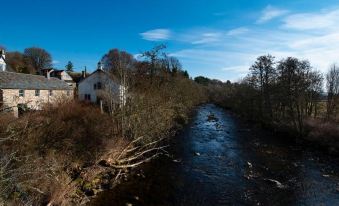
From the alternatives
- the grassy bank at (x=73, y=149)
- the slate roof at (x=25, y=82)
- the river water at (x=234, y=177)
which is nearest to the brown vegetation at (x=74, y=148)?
the grassy bank at (x=73, y=149)

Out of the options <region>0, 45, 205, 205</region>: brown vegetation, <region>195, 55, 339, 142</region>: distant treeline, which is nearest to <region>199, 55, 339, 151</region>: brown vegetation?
<region>195, 55, 339, 142</region>: distant treeline

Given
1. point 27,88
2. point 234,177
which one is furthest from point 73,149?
point 27,88

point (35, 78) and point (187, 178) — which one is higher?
point (35, 78)

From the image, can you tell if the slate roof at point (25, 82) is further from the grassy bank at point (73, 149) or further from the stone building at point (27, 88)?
the grassy bank at point (73, 149)

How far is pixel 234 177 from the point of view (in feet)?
57.2

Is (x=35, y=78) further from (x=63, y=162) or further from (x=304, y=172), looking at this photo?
(x=304, y=172)

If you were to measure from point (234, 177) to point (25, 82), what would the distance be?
30261 mm

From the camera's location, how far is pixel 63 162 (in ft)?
48.1

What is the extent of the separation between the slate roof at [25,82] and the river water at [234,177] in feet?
68.5

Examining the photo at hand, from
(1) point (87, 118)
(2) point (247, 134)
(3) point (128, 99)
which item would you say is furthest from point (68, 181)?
(2) point (247, 134)

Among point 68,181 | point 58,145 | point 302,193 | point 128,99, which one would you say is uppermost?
point 128,99

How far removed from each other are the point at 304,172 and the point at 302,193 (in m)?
4.11

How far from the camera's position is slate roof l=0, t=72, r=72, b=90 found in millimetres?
33356

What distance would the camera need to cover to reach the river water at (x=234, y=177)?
14.1 meters
